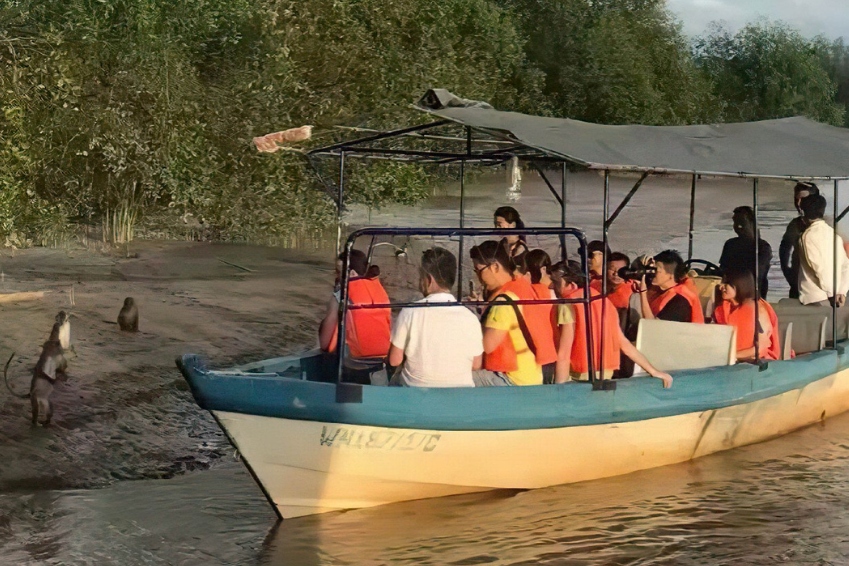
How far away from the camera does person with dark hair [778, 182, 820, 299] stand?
989cm

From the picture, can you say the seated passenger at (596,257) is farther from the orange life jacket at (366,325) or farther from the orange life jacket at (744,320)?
the orange life jacket at (366,325)

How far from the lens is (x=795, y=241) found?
10102 mm

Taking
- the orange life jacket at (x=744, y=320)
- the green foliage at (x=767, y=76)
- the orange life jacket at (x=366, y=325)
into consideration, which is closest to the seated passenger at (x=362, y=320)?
the orange life jacket at (x=366, y=325)

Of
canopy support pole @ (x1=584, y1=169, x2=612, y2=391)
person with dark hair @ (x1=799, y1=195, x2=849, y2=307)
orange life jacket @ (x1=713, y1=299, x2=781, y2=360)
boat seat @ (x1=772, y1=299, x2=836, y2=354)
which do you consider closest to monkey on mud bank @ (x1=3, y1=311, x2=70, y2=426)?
canopy support pole @ (x1=584, y1=169, x2=612, y2=391)

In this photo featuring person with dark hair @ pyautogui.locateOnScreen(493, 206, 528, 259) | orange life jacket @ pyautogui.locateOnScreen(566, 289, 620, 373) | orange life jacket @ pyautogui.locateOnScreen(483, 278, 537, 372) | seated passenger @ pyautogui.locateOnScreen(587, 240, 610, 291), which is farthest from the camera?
person with dark hair @ pyautogui.locateOnScreen(493, 206, 528, 259)

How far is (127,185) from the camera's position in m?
16.2

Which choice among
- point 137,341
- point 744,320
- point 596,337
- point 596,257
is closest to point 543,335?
point 596,337

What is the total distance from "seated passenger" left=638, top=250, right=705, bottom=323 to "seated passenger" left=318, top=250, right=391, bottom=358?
6.76 feet

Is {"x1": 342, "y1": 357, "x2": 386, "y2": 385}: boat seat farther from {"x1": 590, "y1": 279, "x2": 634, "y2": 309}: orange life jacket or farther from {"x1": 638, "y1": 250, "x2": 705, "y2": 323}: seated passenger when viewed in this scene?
{"x1": 638, "y1": 250, "x2": 705, "y2": 323}: seated passenger

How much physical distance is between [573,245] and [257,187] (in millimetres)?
5815

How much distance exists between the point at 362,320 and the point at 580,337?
139 centimetres

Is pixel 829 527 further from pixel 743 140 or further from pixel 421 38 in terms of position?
pixel 421 38

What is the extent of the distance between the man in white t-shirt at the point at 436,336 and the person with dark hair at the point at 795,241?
411 centimetres

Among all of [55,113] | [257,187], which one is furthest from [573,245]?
[55,113]
